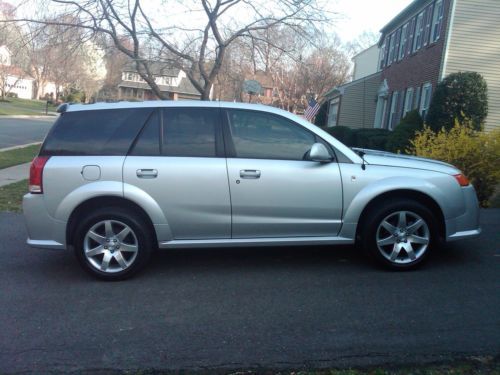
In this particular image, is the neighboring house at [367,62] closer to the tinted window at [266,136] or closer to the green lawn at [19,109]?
the green lawn at [19,109]

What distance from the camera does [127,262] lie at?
Answer: 16.2ft

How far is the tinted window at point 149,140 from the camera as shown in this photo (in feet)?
16.4

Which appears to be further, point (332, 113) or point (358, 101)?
point (332, 113)

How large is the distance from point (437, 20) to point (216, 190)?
17265 millimetres

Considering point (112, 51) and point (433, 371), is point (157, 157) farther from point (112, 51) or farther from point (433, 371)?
point (112, 51)

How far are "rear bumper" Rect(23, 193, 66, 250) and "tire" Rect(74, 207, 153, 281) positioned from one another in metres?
0.18

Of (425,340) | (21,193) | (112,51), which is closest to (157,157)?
(425,340)

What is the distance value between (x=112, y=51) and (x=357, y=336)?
49.8 feet

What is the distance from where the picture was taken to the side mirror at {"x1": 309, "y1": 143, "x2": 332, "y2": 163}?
4.92 m

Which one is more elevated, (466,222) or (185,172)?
(185,172)

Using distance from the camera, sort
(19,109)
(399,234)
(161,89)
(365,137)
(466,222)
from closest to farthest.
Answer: (399,234), (466,222), (365,137), (161,89), (19,109)

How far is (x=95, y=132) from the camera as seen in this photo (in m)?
5.05

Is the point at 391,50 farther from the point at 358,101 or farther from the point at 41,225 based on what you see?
the point at 41,225

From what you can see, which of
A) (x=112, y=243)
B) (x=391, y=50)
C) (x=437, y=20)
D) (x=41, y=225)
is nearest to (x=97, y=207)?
(x=112, y=243)
